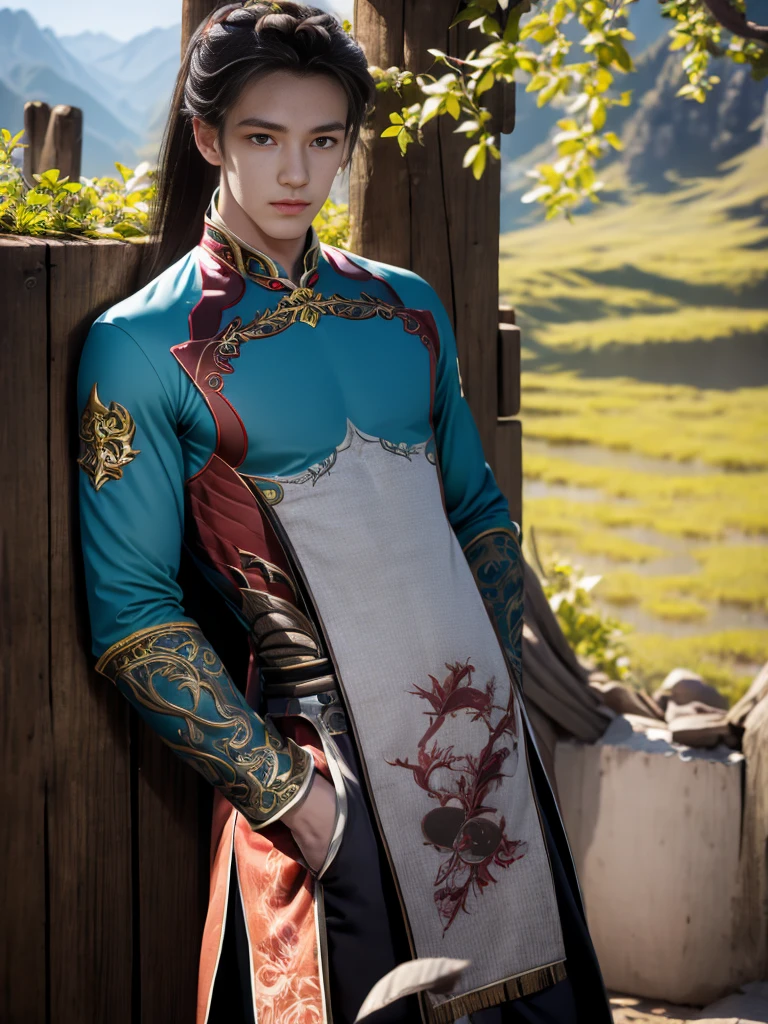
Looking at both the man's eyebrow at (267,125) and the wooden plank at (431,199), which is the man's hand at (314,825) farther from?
the wooden plank at (431,199)

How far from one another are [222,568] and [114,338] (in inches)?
11.9

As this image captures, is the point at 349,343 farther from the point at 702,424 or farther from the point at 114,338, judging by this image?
the point at 702,424

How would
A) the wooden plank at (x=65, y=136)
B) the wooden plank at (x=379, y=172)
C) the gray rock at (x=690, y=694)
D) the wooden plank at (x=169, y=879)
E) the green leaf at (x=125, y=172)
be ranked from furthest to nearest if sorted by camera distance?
the wooden plank at (x=65, y=136) < the gray rock at (x=690, y=694) < the wooden plank at (x=379, y=172) < the green leaf at (x=125, y=172) < the wooden plank at (x=169, y=879)

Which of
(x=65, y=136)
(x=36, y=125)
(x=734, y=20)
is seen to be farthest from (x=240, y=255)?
(x=36, y=125)

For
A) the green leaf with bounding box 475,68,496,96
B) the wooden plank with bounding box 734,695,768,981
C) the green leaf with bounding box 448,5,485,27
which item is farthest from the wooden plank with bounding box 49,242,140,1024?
the wooden plank with bounding box 734,695,768,981

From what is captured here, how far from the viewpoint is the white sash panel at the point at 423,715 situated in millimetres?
1298

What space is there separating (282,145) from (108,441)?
0.41 metres

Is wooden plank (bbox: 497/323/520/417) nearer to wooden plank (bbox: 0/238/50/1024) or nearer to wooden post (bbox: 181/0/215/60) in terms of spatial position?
wooden post (bbox: 181/0/215/60)

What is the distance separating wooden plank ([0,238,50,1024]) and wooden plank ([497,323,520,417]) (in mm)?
979

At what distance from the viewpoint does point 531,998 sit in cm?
136

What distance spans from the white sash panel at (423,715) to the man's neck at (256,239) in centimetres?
25

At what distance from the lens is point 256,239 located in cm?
136

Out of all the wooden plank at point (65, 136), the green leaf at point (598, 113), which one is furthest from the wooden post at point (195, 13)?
the wooden plank at point (65, 136)

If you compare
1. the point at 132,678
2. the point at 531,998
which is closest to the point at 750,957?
the point at 531,998
